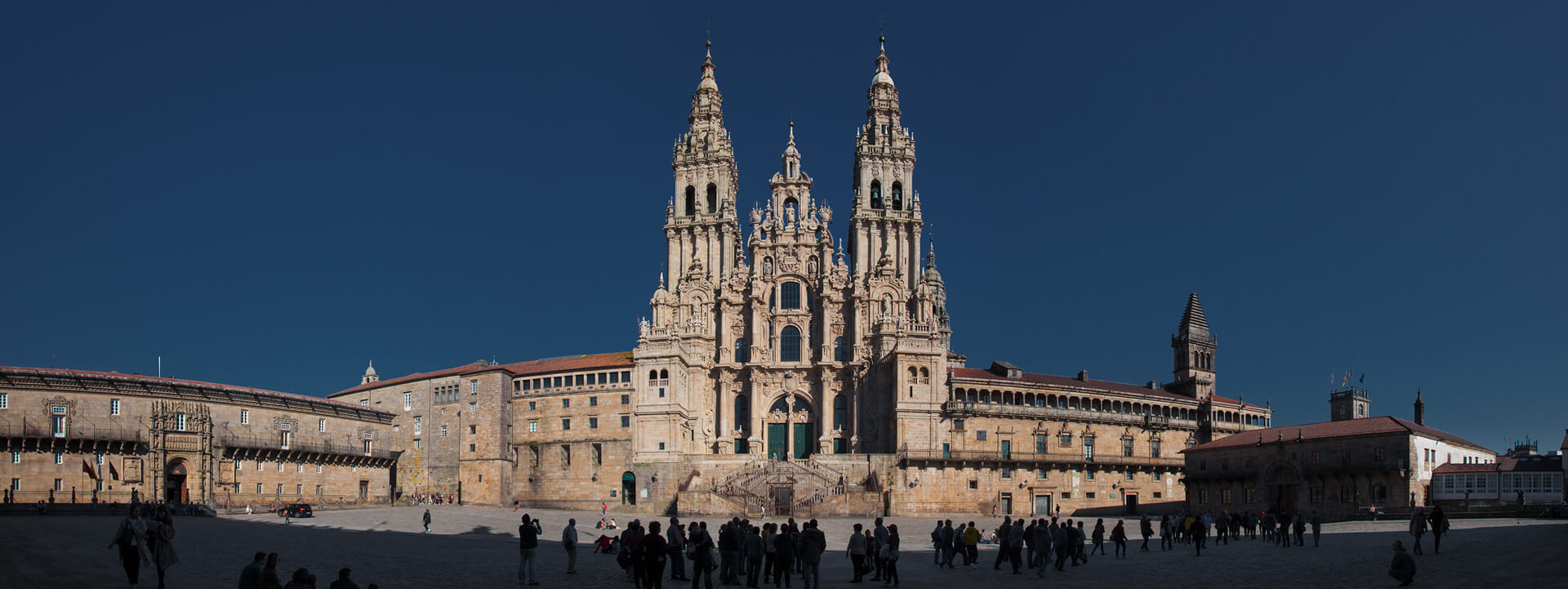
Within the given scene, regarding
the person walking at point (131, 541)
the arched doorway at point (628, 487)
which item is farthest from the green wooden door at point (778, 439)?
the person walking at point (131, 541)

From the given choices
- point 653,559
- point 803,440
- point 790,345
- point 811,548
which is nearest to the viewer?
point 653,559

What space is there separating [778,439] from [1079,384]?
2246cm

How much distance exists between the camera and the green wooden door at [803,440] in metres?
84.4

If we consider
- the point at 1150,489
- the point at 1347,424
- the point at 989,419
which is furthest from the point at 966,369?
the point at 1347,424

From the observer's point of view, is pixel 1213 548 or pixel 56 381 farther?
pixel 56 381

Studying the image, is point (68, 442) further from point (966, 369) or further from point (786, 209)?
point (966, 369)

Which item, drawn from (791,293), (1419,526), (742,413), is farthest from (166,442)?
(1419,526)

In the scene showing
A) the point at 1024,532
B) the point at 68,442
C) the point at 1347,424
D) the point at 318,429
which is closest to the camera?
the point at 1024,532

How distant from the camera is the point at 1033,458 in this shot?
264 feet

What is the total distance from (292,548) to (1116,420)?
6094 centimetres

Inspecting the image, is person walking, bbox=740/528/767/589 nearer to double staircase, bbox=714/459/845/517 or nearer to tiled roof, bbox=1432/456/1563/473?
double staircase, bbox=714/459/845/517

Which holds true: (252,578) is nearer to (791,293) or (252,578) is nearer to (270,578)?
(270,578)

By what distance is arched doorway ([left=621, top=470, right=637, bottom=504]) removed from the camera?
262 ft

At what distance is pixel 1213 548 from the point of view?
43.0 m
